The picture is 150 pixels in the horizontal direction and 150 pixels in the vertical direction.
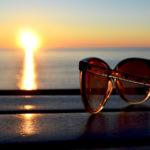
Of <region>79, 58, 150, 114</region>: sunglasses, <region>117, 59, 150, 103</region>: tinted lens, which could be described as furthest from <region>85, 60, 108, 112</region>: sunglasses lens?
<region>117, 59, 150, 103</region>: tinted lens

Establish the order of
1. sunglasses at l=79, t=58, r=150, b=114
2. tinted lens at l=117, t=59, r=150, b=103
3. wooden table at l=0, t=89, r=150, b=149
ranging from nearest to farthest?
wooden table at l=0, t=89, r=150, b=149, sunglasses at l=79, t=58, r=150, b=114, tinted lens at l=117, t=59, r=150, b=103

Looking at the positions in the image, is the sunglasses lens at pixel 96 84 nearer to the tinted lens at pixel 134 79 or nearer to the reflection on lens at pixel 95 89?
the reflection on lens at pixel 95 89

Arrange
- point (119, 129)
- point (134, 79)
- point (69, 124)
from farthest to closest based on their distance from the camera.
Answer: point (134, 79) < point (69, 124) < point (119, 129)

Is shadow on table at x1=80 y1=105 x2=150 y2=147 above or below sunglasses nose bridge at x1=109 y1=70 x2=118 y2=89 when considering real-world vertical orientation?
→ below

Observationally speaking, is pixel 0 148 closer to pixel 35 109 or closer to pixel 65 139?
pixel 65 139

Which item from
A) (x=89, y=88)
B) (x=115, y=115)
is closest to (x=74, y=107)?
(x=89, y=88)

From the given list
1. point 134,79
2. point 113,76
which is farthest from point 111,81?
point 134,79

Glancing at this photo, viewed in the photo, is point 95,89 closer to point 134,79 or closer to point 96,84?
point 96,84

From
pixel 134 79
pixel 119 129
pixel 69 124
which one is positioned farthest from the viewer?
pixel 134 79

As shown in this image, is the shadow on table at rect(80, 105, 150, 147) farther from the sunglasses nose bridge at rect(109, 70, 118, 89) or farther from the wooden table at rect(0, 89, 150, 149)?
the sunglasses nose bridge at rect(109, 70, 118, 89)
